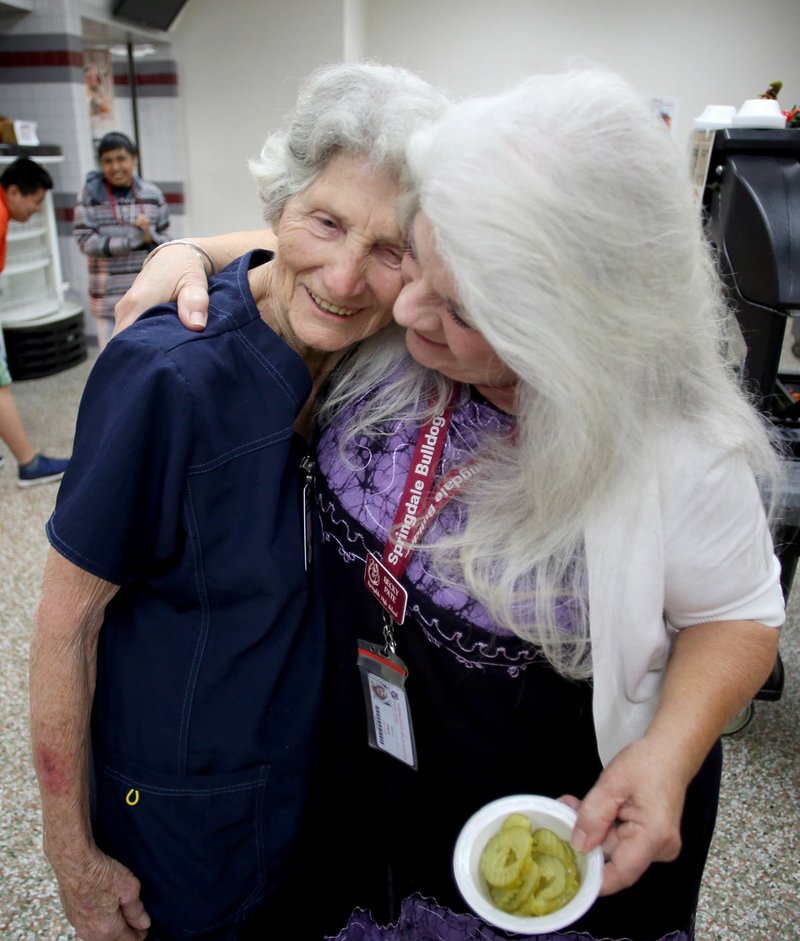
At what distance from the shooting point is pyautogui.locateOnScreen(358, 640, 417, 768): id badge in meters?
1.04

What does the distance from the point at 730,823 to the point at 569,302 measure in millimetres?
1929

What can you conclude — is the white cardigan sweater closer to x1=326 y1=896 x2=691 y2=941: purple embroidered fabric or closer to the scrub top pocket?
x1=326 y1=896 x2=691 y2=941: purple embroidered fabric

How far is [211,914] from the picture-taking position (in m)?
1.09

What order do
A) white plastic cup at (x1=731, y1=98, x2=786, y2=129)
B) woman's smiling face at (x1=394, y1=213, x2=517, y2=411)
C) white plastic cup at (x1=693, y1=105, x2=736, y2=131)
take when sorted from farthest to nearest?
white plastic cup at (x1=693, y1=105, x2=736, y2=131), white plastic cup at (x1=731, y1=98, x2=786, y2=129), woman's smiling face at (x1=394, y1=213, x2=517, y2=411)

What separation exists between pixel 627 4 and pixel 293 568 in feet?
27.6

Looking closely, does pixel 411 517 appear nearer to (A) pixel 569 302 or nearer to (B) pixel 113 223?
(A) pixel 569 302

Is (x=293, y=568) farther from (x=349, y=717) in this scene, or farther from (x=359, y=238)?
(x=359, y=238)

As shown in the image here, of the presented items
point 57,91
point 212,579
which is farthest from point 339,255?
point 57,91

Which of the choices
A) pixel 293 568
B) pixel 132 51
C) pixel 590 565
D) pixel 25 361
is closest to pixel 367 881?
pixel 293 568

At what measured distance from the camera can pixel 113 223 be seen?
4.86m

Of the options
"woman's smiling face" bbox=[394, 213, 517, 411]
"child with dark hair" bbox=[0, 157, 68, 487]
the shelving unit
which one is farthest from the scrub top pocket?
the shelving unit

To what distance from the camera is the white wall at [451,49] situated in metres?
7.45

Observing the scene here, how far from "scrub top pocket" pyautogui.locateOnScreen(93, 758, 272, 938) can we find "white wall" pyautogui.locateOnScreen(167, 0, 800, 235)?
7328mm

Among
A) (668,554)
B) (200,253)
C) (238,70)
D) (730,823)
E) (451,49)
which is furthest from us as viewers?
(451,49)
